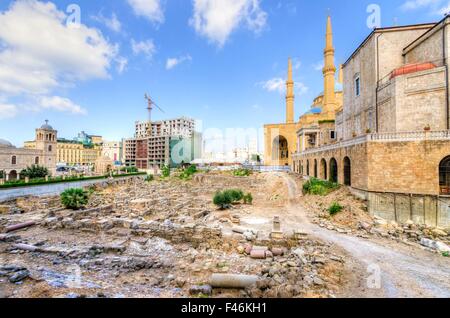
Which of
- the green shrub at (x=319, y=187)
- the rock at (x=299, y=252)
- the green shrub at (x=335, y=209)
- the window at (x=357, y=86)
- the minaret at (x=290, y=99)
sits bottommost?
the rock at (x=299, y=252)

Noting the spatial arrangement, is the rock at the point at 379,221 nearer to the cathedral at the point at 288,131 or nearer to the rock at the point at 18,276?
the rock at the point at 18,276

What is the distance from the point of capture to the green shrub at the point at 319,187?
1631cm

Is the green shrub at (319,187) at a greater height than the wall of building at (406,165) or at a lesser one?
lesser

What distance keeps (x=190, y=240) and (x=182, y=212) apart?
573cm

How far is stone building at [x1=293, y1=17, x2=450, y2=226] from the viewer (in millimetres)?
11398

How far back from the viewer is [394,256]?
7.55 meters

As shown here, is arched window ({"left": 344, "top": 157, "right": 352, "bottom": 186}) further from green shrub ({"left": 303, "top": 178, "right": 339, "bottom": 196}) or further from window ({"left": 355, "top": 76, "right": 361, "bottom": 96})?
window ({"left": 355, "top": 76, "right": 361, "bottom": 96})

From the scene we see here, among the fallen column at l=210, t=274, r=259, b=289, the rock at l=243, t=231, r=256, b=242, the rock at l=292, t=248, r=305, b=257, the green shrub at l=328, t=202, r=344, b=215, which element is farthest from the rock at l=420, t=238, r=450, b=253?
the fallen column at l=210, t=274, r=259, b=289

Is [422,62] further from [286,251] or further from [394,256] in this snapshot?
[286,251]

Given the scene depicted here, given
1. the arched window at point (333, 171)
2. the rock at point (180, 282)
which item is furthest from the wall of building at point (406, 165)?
the rock at point (180, 282)

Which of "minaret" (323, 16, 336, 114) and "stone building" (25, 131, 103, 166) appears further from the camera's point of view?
"stone building" (25, 131, 103, 166)

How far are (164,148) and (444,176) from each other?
68.2m

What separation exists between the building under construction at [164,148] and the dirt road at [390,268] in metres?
56.2

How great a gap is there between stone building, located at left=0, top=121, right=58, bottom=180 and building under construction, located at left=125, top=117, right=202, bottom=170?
25.4 metres
